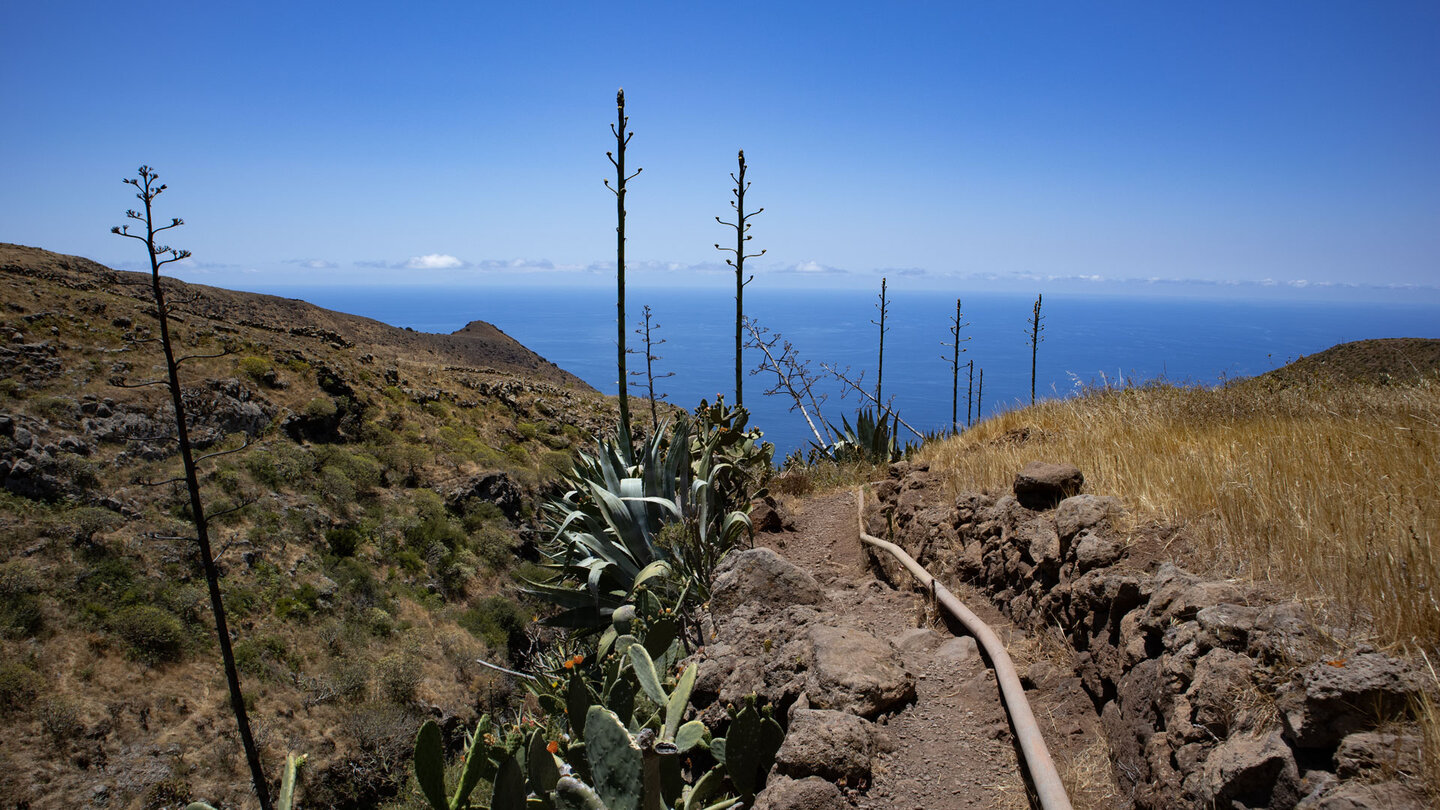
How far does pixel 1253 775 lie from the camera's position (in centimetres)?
204

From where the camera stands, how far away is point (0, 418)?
19.8 m

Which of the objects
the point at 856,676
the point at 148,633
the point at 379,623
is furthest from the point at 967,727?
the point at 379,623

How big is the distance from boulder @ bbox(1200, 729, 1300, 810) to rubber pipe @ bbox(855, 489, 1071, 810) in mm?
462

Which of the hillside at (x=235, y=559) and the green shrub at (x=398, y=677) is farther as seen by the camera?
the green shrub at (x=398, y=677)

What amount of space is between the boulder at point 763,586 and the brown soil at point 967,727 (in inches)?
11.6

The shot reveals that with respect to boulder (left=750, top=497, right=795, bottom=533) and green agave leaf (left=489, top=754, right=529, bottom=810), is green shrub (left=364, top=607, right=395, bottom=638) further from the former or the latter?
green agave leaf (left=489, top=754, right=529, bottom=810)

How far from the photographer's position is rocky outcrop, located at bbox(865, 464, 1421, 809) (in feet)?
6.39

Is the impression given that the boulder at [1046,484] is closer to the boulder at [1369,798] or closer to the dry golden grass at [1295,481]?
the dry golden grass at [1295,481]

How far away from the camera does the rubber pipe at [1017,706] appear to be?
2.48 meters

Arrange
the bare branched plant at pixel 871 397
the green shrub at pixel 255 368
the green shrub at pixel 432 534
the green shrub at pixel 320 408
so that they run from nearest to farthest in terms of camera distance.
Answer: the bare branched plant at pixel 871 397 → the green shrub at pixel 432 534 → the green shrub at pixel 255 368 → the green shrub at pixel 320 408

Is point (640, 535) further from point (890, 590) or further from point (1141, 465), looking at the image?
point (1141, 465)

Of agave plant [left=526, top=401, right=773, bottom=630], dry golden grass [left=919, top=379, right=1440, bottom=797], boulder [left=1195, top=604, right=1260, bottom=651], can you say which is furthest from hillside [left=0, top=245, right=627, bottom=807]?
boulder [left=1195, top=604, right=1260, bottom=651]

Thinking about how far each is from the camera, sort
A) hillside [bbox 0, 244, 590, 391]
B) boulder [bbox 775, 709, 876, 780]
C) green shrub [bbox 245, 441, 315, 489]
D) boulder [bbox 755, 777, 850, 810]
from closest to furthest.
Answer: boulder [bbox 755, 777, 850, 810]
boulder [bbox 775, 709, 876, 780]
green shrub [bbox 245, 441, 315, 489]
hillside [bbox 0, 244, 590, 391]

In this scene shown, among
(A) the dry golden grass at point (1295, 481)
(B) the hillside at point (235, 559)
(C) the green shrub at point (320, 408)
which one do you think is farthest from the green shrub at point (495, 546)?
(A) the dry golden grass at point (1295, 481)
